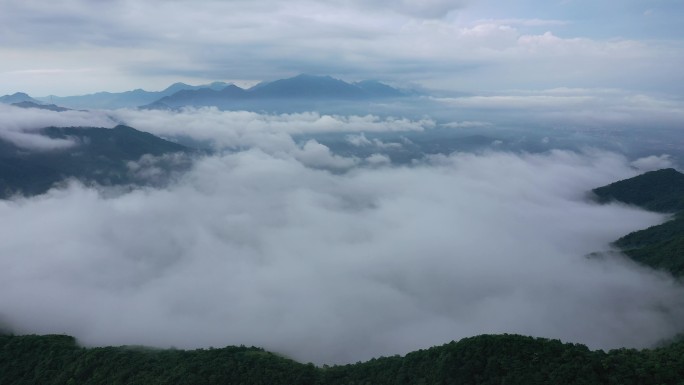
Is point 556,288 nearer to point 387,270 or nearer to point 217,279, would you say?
point 387,270

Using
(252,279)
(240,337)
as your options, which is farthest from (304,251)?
(240,337)

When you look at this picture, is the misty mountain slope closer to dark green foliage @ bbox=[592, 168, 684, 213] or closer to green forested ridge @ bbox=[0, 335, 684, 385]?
green forested ridge @ bbox=[0, 335, 684, 385]

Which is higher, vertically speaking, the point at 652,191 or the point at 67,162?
the point at 652,191

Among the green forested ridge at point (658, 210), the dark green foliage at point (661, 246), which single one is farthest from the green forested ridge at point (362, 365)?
the green forested ridge at point (658, 210)

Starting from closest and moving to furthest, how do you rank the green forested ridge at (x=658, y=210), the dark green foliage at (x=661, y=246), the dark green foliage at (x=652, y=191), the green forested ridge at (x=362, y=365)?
the green forested ridge at (x=362, y=365) < the dark green foliage at (x=661, y=246) < the green forested ridge at (x=658, y=210) < the dark green foliage at (x=652, y=191)

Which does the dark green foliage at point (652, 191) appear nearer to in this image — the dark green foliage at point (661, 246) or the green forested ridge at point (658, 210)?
the green forested ridge at point (658, 210)

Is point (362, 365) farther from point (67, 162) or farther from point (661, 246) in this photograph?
point (67, 162)

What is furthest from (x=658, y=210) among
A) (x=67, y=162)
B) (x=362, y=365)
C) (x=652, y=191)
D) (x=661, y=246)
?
(x=67, y=162)
